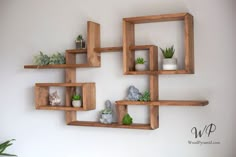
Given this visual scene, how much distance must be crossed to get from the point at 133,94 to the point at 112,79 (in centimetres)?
25

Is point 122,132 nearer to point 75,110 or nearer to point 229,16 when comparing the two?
→ point 75,110

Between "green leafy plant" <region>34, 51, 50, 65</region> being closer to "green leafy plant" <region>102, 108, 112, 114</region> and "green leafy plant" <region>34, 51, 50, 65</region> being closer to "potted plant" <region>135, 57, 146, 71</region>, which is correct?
"green leafy plant" <region>102, 108, 112, 114</region>

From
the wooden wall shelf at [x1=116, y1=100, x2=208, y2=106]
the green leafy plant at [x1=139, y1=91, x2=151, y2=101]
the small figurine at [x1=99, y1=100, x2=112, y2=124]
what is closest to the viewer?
the wooden wall shelf at [x1=116, y1=100, x2=208, y2=106]

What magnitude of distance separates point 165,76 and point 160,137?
410 millimetres

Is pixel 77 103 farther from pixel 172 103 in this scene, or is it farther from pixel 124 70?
pixel 172 103

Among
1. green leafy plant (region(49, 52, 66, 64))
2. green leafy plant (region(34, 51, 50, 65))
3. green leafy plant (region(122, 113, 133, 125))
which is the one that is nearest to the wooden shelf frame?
green leafy plant (region(122, 113, 133, 125))

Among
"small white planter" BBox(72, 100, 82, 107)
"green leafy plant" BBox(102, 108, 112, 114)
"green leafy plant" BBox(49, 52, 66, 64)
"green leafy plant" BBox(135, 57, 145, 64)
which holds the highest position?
"green leafy plant" BBox(49, 52, 66, 64)

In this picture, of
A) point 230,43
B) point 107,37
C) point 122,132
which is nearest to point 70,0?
point 107,37

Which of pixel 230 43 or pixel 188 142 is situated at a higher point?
pixel 230 43

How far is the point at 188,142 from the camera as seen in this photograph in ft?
7.43

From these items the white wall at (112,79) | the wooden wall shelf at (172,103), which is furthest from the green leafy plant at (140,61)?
the wooden wall shelf at (172,103)

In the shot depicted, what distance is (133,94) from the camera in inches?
91.9

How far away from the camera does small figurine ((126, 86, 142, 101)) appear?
2.33m

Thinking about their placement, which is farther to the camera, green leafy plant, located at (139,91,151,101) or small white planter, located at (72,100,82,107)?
small white planter, located at (72,100,82,107)
